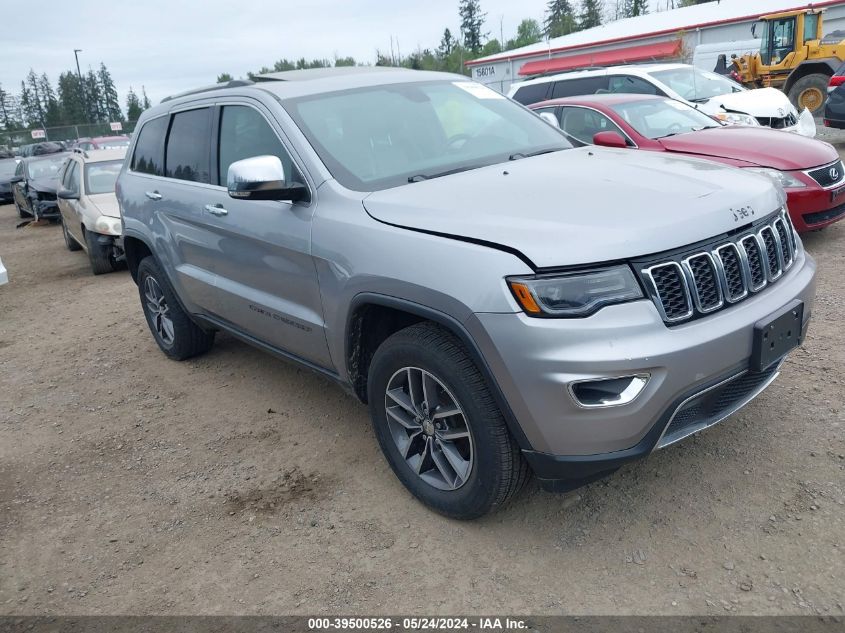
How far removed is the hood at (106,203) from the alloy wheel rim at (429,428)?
734 cm

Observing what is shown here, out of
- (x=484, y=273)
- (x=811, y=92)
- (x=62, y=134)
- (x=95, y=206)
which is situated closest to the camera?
(x=484, y=273)

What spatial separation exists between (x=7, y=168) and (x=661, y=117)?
21821 mm

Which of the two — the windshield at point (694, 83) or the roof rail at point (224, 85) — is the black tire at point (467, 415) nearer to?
the roof rail at point (224, 85)

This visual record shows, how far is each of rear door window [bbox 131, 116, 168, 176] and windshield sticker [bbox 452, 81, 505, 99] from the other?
2.09 m

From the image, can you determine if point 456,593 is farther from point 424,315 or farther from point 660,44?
point 660,44

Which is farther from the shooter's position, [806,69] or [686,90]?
[806,69]

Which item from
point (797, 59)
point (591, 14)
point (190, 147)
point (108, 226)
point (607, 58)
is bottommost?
point (108, 226)

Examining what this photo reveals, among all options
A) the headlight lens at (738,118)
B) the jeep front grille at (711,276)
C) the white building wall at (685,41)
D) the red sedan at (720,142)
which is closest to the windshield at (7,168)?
the white building wall at (685,41)

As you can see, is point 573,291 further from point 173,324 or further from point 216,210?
point 173,324

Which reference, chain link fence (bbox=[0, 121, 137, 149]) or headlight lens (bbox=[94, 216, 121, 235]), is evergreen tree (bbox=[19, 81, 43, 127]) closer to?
chain link fence (bbox=[0, 121, 137, 149])

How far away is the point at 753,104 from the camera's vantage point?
9.77 m

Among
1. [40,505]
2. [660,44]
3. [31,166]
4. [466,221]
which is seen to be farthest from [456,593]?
[660,44]

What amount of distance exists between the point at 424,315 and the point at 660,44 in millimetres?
31818

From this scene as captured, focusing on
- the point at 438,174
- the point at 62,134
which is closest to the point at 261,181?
the point at 438,174
